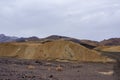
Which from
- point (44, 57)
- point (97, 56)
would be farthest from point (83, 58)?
point (44, 57)

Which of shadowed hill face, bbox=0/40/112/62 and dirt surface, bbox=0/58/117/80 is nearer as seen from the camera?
dirt surface, bbox=0/58/117/80

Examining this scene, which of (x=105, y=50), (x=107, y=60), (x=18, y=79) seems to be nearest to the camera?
(x=18, y=79)

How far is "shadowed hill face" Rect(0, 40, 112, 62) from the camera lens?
50156mm

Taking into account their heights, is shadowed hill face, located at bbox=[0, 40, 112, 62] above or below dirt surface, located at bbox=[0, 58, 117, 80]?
above

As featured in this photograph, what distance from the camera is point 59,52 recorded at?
5134cm

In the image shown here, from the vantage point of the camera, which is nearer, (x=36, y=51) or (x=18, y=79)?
(x=18, y=79)

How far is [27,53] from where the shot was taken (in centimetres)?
5509

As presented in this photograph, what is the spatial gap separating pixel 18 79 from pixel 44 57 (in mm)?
33394

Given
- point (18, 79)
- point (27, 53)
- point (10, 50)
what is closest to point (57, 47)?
point (27, 53)

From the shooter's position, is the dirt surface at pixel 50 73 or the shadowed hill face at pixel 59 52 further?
the shadowed hill face at pixel 59 52

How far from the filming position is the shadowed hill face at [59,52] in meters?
50.2

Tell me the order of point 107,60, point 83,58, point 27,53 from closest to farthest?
point 107,60
point 83,58
point 27,53

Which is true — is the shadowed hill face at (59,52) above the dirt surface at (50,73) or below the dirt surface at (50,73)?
above

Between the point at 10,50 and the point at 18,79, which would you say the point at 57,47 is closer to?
the point at 10,50
